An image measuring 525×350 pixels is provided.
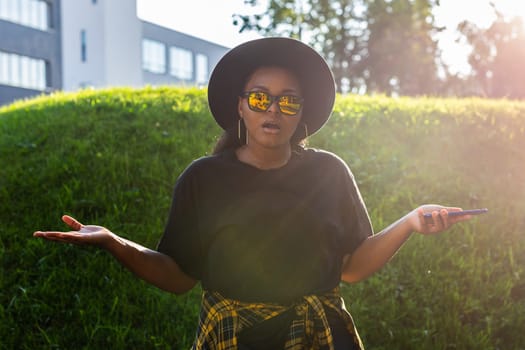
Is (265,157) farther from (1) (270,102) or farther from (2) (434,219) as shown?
(2) (434,219)

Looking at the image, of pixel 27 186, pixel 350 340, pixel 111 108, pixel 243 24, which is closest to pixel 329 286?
pixel 350 340

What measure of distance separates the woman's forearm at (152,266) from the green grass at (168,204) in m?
2.39

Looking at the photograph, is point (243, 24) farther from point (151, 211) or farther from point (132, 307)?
point (132, 307)

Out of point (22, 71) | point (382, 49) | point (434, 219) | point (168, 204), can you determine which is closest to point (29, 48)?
point (22, 71)

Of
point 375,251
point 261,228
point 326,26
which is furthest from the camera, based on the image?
point 326,26

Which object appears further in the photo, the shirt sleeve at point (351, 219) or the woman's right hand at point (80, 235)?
the shirt sleeve at point (351, 219)

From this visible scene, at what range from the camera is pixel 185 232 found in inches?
99.5

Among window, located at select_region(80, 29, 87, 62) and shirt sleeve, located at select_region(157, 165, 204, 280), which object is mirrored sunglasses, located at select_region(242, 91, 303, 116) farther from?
window, located at select_region(80, 29, 87, 62)

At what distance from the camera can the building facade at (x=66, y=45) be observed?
3094cm

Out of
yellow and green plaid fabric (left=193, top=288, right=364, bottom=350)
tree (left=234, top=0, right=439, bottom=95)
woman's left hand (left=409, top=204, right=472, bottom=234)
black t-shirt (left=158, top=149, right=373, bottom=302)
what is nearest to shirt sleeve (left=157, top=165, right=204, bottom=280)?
black t-shirt (left=158, top=149, right=373, bottom=302)

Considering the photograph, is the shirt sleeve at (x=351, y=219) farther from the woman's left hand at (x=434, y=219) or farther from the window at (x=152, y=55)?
the window at (x=152, y=55)

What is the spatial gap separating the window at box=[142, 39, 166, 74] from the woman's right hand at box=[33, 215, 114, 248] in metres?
41.3

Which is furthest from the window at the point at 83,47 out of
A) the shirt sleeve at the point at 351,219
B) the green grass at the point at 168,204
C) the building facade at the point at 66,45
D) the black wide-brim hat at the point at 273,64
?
the shirt sleeve at the point at 351,219

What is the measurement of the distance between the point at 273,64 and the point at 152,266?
39.2 inches
